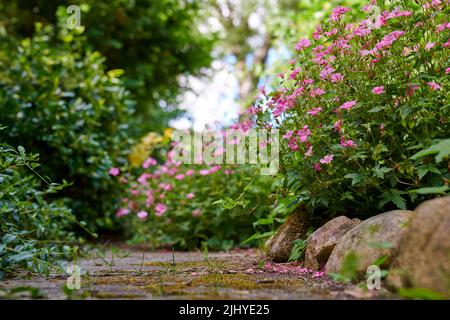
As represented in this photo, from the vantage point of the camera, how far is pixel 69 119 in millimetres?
4879

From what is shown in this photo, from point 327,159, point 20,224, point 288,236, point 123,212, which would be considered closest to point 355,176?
point 327,159

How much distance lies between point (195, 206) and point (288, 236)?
5.47 ft

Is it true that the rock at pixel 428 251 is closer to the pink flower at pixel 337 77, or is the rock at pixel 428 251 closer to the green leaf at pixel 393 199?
the green leaf at pixel 393 199

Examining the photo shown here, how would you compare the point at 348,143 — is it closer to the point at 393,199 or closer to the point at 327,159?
the point at 327,159

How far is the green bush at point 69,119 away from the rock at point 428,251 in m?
3.87

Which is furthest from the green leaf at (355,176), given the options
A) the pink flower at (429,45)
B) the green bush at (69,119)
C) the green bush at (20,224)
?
the green bush at (69,119)

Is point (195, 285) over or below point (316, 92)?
A: below

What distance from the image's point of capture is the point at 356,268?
178cm

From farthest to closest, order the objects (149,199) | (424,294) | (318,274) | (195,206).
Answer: (149,199) → (195,206) → (318,274) → (424,294)

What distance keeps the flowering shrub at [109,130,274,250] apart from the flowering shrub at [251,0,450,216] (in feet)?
4.91

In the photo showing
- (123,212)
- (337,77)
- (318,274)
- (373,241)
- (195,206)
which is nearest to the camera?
(373,241)
